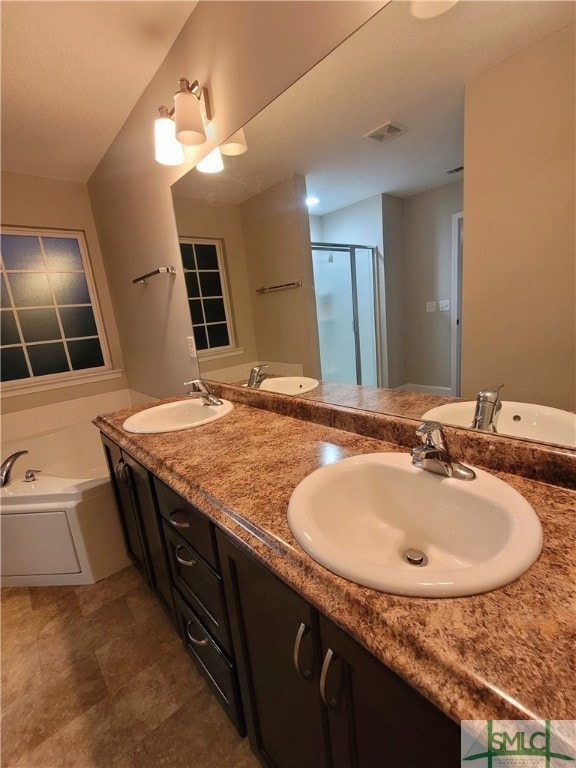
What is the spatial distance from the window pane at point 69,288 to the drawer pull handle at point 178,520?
8.09ft

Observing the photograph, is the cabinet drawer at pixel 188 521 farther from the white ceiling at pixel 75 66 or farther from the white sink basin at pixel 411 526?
the white ceiling at pixel 75 66

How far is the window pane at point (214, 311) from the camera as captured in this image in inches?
66.9

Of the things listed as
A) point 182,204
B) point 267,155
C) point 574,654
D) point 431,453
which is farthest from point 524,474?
point 182,204

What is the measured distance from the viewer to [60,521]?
5.41 feet

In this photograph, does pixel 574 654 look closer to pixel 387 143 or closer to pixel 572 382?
pixel 572 382

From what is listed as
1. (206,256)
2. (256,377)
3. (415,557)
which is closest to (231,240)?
(206,256)

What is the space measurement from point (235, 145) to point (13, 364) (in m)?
2.33

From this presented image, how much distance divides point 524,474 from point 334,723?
24.1 inches

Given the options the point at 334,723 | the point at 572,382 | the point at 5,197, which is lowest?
the point at 334,723

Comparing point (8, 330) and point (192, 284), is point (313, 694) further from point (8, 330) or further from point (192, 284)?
point (8, 330)

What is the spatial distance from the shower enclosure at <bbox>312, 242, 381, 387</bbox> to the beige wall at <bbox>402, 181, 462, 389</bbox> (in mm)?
118

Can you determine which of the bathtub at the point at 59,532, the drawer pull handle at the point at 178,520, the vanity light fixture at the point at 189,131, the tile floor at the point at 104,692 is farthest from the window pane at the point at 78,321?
the drawer pull handle at the point at 178,520

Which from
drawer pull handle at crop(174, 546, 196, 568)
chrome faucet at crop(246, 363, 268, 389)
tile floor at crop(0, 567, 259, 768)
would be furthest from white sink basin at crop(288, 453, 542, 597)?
tile floor at crop(0, 567, 259, 768)

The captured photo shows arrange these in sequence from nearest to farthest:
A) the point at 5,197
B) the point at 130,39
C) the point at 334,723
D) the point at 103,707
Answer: the point at 334,723 < the point at 103,707 < the point at 130,39 < the point at 5,197
